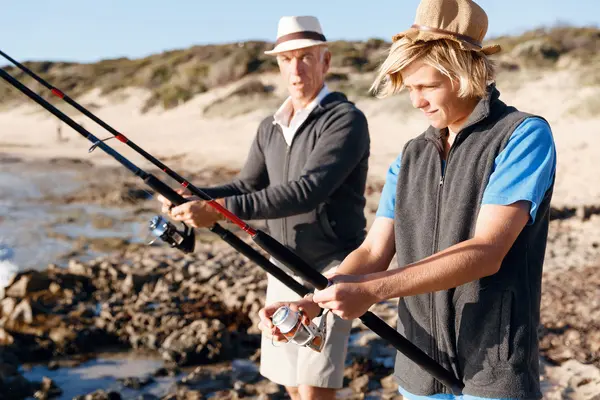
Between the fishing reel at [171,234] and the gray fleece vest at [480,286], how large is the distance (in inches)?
54.2

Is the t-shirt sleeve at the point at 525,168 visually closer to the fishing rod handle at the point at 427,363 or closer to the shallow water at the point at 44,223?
the fishing rod handle at the point at 427,363

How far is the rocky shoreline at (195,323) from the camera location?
4.96m

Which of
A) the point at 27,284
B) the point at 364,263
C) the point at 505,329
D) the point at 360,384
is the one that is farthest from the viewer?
the point at 27,284

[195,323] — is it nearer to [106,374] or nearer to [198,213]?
[106,374]

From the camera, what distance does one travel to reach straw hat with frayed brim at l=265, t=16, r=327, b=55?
3.45m

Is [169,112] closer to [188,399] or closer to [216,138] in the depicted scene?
[216,138]

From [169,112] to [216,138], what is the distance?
5739mm

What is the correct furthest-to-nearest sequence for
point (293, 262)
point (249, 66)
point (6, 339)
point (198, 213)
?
point (249, 66)
point (6, 339)
point (198, 213)
point (293, 262)

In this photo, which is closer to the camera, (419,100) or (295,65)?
(419,100)

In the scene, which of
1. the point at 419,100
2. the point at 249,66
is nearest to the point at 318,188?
the point at 419,100

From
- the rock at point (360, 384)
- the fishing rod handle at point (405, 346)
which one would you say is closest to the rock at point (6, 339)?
the rock at point (360, 384)

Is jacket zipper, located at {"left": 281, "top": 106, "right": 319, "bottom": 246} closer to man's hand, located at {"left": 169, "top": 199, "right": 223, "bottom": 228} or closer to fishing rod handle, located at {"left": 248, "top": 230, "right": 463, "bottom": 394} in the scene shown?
man's hand, located at {"left": 169, "top": 199, "right": 223, "bottom": 228}

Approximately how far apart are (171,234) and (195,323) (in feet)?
8.80

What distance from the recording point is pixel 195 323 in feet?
19.1
